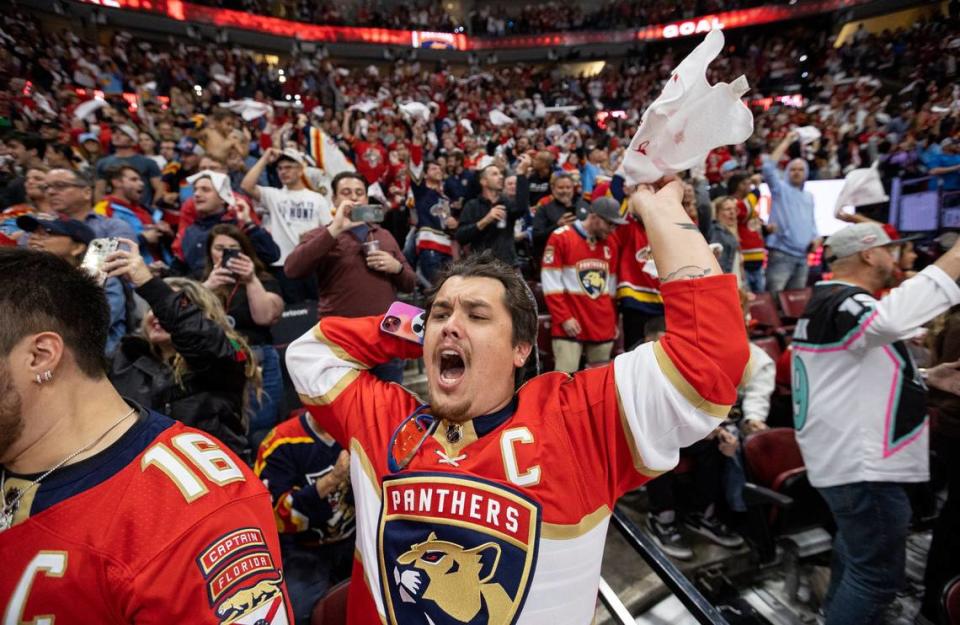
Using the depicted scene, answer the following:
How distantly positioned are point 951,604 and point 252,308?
10.4 feet

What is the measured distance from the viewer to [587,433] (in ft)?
4.29

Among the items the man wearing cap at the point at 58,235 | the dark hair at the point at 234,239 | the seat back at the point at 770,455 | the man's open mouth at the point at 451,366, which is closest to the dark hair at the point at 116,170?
the dark hair at the point at 234,239

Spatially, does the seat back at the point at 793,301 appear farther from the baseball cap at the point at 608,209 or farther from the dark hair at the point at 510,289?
the dark hair at the point at 510,289

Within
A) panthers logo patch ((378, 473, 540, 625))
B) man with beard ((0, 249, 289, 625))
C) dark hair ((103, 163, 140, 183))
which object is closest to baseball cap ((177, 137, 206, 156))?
dark hair ((103, 163, 140, 183))

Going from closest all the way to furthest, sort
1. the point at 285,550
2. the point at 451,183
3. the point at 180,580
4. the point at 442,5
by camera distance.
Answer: the point at 180,580 → the point at 285,550 → the point at 451,183 → the point at 442,5

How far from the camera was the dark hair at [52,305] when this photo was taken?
105cm

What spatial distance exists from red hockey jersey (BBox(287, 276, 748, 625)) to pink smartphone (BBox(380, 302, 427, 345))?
1.12 feet

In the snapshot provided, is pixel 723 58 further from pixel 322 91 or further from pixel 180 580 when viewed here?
pixel 180 580

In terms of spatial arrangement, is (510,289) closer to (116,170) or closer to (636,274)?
(636,274)

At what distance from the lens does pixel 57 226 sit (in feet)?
7.73

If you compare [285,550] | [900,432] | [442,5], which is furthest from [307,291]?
[442,5]

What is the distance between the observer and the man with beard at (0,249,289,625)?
36.9 inches

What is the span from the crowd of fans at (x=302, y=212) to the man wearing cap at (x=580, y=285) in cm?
2

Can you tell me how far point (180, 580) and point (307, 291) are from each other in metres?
3.53
